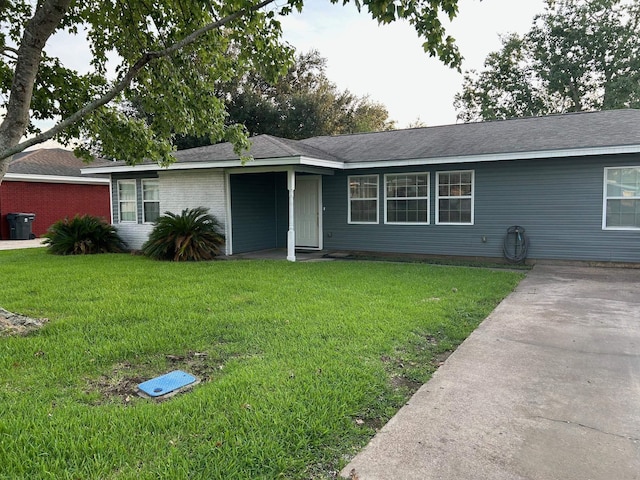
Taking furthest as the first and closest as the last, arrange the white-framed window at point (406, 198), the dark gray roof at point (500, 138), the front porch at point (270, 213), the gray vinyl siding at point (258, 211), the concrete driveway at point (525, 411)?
the gray vinyl siding at point (258, 211) → the front porch at point (270, 213) → the white-framed window at point (406, 198) → the dark gray roof at point (500, 138) → the concrete driveway at point (525, 411)

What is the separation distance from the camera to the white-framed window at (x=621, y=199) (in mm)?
9461

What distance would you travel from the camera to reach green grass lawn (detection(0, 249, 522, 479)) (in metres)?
2.54

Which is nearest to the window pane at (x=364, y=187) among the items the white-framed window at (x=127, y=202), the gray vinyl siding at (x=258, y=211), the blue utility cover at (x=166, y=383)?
the gray vinyl siding at (x=258, y=211)

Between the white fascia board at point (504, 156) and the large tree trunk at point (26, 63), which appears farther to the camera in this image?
the white fascia board at point (504, 156)

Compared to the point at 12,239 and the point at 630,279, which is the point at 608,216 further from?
the point at 12,239

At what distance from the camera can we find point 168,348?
4.38 m

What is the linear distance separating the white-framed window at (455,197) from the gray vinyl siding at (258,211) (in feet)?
15.5

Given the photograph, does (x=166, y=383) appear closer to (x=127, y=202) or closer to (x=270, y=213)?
(x=270, y=213)

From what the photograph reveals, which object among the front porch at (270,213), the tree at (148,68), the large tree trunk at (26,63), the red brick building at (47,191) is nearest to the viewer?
the large tree trunk at (26,63)

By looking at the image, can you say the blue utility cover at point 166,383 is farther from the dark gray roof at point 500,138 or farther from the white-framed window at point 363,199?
the white-framed window at point 363,199

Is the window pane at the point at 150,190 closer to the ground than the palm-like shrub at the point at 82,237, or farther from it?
farther from it

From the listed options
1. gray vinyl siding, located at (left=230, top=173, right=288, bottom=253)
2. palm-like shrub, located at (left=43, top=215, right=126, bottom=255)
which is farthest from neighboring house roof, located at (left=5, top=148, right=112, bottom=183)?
gray vinyl siding, located at (left=230, top=173, right=288, bottom=253)

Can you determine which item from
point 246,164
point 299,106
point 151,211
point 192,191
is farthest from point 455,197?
point 299,106

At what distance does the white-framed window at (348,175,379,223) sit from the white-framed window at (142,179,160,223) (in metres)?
5.71
